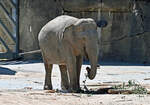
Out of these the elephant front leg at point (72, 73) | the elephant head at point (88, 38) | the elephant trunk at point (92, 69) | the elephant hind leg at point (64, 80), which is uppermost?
the elephant head at point (88, 38)

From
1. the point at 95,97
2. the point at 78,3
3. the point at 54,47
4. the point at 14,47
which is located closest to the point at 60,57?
the point at 54,47

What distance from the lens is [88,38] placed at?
8617mm

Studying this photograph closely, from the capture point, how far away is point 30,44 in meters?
19.9

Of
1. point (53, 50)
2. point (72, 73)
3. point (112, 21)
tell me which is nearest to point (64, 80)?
point (53, 50)

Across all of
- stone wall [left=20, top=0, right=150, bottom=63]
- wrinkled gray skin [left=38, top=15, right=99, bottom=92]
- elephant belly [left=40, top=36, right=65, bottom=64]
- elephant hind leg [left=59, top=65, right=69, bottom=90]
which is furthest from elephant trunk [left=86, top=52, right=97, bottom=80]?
stone wall [left=20, top=0, right=150, bottom=63]

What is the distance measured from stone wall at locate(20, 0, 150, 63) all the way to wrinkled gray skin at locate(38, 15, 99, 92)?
32.1 feet

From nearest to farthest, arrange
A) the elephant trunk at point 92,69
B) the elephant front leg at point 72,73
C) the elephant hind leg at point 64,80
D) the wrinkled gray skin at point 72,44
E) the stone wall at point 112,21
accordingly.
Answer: the elephant trunk at point 92,69 < the wrinkled gray skin at point 72,44 < the elephant front leg at point 72,73 < the elephant hind leg at point 64,80 < the stone wall at point 112,21

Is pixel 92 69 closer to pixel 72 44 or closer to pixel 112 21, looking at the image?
pixel 72 44

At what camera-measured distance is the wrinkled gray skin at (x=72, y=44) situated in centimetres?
859

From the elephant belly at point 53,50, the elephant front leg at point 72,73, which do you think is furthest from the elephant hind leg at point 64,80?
the elephant front leg at point 72,73

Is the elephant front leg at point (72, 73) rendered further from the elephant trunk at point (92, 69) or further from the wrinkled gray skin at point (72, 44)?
the elephant trunk at point (92, 69)

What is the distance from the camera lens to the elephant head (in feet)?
27.9

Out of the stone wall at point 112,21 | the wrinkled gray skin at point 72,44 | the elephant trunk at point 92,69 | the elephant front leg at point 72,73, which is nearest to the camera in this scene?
the elephant trunk at point 92,69

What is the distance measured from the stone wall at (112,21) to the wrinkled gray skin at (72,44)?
32.1 feet
